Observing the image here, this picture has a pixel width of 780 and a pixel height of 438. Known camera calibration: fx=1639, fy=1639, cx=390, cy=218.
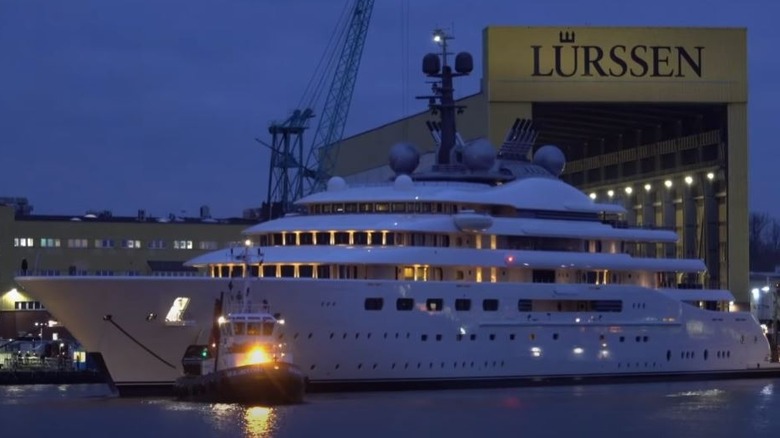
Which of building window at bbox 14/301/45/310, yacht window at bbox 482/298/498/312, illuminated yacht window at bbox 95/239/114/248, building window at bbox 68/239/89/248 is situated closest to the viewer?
yacht window at bbox 482/298/498/312

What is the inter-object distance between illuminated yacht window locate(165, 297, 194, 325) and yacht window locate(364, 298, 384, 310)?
16.5 ft

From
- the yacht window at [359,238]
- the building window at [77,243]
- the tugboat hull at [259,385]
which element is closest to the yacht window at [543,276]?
the yacht window at [359,238]

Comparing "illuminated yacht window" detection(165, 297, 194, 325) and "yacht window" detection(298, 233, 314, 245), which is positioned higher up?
"yacht window" detection(298, 233, 314, 245)

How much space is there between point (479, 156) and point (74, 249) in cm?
3000

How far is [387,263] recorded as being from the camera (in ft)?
157

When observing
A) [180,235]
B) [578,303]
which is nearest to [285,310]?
[578,303]

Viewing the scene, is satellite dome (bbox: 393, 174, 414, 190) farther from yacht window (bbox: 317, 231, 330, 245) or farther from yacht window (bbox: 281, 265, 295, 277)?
yacht window (bbox: 281, 265, 295, 277)

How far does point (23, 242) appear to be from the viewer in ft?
254

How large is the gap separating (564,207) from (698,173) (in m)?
18.8

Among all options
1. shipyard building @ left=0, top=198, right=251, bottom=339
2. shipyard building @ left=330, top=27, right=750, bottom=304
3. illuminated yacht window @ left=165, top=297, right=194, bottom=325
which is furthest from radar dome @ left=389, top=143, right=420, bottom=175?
shipyard building @ left=0, top=198, right=251, bottom=339

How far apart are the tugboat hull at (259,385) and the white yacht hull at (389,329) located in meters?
2.06

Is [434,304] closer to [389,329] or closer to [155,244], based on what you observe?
[389,329]

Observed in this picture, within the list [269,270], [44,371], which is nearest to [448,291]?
[269,270]

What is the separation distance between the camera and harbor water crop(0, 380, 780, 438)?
128ft
